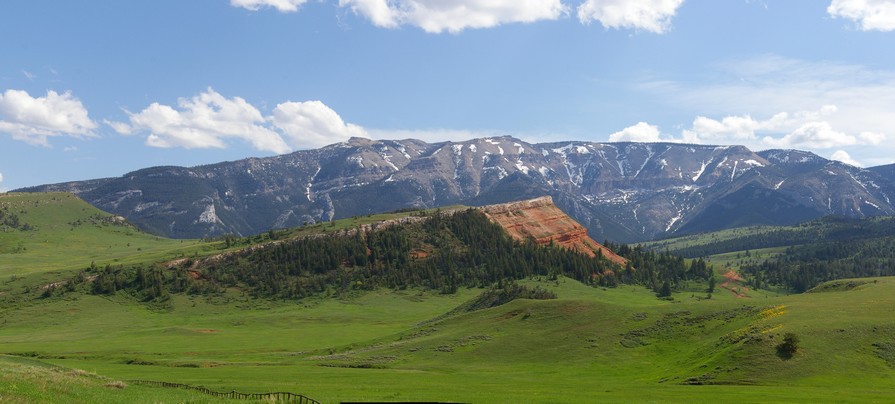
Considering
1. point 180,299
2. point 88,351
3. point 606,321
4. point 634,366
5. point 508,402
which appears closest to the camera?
point 508,402

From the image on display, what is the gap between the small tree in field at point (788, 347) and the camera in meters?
66.2

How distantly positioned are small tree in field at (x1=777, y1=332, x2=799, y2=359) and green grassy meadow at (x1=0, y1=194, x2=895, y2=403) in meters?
1.07

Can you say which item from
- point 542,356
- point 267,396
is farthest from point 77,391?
point 542,356

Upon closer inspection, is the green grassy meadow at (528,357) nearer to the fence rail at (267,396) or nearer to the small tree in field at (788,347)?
the small tree in field at (788,347)

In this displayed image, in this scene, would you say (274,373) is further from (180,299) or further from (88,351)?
(180,299)

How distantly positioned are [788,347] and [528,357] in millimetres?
31966

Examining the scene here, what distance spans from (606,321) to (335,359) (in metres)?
40.5

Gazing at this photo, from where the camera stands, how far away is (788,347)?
219ft

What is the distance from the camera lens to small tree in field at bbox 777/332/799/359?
217ft

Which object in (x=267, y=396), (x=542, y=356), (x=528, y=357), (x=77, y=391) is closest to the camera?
(x=77, y=391)

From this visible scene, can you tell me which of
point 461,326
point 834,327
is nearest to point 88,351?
point 461,326

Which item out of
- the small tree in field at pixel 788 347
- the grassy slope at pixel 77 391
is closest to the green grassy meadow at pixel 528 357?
the grassy slope at pixel 77 391

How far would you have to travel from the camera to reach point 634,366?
3012 inches

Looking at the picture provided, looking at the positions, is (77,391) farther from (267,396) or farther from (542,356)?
(542,356)
